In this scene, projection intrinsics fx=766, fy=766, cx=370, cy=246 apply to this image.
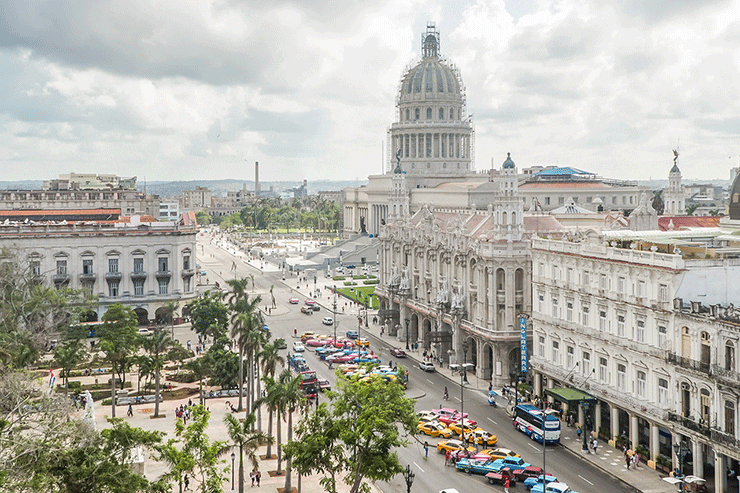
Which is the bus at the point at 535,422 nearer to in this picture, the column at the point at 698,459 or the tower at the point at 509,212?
the column at the point at 698,459

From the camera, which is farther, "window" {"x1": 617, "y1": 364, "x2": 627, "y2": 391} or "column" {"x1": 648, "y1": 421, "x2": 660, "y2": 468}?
"window" {"x1": 617, "y1": 364, "x2": 627, "y2": 391}

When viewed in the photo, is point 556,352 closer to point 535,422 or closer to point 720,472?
point 535,422

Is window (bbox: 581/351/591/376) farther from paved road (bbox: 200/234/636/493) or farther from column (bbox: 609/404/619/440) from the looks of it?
paved road (bbox: 200/234/636/493)

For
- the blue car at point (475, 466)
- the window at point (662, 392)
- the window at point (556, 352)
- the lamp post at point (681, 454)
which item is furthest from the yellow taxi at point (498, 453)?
the window at point (556, 352)

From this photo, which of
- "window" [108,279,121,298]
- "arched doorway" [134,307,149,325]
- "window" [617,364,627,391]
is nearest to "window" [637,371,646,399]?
"window" [617,364,627,391]

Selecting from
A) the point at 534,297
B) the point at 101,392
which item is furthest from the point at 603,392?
the point at 101,392

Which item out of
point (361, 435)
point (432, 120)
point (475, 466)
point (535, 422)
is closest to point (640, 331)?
point (535, 422)

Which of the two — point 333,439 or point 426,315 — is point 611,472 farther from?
point 426,315
